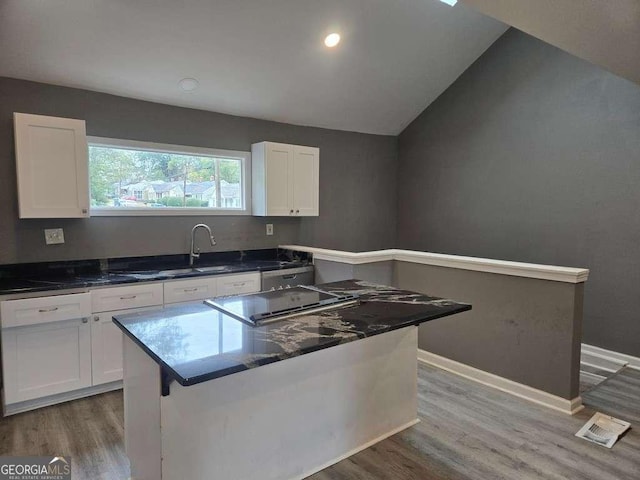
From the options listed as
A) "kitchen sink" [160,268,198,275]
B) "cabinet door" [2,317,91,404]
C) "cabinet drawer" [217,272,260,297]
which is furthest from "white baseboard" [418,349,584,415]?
"cabinet door" [2,317,91,404]

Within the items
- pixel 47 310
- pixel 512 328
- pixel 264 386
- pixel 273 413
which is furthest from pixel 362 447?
pixel 47 310

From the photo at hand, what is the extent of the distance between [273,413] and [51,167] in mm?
2403

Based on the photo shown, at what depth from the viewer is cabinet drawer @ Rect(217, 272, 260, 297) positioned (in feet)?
11.9

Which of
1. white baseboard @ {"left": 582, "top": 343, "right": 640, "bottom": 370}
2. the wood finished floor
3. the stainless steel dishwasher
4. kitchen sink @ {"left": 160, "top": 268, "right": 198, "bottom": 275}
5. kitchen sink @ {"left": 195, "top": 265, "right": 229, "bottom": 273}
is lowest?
the wood finished floor

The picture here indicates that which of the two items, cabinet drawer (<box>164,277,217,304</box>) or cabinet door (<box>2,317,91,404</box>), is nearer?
cabinet door (<box>2,317,91,404</box>)

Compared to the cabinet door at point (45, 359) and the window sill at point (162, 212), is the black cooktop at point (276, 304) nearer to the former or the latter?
the cabinet door at point (45, 359)

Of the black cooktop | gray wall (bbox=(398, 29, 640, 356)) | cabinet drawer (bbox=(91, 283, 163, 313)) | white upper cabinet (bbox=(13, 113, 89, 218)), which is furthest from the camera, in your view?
gray wall (bbox=(398, 29, 640, 356))

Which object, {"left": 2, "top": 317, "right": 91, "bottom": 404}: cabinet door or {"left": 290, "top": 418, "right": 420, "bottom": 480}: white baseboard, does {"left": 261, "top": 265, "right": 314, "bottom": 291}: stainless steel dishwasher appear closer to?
{"left": 2, "top": 317, "right": 91, "bottom": 404}: cabinet door

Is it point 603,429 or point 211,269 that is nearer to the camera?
point 603,429

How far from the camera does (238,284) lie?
12.2 ft

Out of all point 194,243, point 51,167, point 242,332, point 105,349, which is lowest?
point 105,349

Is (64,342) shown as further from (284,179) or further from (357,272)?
(284,179)

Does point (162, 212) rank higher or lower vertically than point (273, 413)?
higher

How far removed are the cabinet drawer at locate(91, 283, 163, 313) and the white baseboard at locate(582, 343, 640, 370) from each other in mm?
3886
